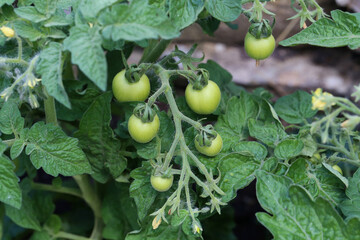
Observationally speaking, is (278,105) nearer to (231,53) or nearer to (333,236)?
(333,236)

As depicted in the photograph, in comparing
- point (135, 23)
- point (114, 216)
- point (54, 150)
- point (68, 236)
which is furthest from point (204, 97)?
point (68, 236)

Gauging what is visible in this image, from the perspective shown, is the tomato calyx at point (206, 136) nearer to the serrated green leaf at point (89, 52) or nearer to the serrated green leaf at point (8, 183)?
the serrated green leaf at point (89, 52)

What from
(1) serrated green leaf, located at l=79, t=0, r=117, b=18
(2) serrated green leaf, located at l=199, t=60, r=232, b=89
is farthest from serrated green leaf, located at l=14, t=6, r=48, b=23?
(2) serrated green leaf, located at l=199, t=60, r=232, b=89

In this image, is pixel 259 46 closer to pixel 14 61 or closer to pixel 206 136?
pixel 206 136

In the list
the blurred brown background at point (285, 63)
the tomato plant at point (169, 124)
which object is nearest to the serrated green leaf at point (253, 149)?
the tomato plant at point (169, 124)

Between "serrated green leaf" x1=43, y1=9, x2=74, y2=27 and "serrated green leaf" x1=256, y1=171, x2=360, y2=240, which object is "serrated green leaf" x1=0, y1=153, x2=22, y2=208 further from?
"serrated green leaf" x1=256, y1=171, x2=360, y2=240

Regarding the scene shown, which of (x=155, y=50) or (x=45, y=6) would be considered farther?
(x=155, y=50)

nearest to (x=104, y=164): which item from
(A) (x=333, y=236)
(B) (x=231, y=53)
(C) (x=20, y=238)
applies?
(A) (x=333, y=236)
